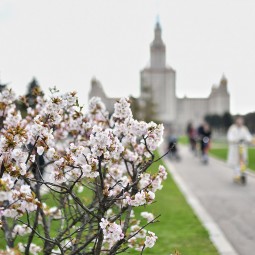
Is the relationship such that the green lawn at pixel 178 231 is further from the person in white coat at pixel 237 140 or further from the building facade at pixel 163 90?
the building facade at pixel 163 90

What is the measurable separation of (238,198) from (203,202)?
0.94 metres

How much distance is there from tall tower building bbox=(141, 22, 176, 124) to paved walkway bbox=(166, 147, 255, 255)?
143655 millimetres

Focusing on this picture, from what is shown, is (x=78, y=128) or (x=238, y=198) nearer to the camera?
(x=78, y=128)

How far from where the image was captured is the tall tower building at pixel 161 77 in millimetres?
162000

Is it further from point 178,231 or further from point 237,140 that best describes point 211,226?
point 237,140

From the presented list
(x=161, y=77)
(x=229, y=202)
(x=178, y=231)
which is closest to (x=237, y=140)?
(x=229, y=202)

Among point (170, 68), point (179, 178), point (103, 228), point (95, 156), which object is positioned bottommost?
point (179, 178)

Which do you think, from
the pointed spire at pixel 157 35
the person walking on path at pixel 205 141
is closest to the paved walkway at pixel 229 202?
the person walking on path at pixel 205 141

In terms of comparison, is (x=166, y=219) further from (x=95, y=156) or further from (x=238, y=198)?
(x=95, y=156)

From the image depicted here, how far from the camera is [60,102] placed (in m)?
3.77

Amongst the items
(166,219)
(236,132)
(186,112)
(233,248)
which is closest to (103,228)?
(233,248)

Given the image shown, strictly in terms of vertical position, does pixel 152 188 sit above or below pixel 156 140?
below

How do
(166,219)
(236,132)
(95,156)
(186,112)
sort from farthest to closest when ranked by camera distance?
(186,112) < (236,132) < (166,219) < (95,156)

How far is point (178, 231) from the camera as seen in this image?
7.60 m
